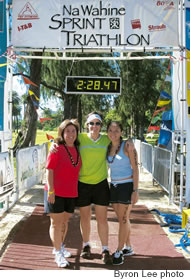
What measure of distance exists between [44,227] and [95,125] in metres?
2.55

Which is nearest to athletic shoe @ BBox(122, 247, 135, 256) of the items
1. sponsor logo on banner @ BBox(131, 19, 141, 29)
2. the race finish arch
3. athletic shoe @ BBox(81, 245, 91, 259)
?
athletic shoe @ BBox(81, 245, 91, 259)

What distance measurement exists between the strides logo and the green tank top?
380 cm

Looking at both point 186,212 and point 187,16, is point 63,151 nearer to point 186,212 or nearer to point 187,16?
point 186,212

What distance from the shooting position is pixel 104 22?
6496 mm

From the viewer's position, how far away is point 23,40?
261 inches

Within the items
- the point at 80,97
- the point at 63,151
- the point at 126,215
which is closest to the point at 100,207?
the point at 126,215

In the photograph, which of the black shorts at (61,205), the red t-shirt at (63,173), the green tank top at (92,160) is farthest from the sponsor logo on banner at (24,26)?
the black shorts at (61,205)

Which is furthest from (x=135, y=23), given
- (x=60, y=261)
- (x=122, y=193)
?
(x=60, y=261)

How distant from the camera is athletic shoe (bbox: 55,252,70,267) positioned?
152 inches

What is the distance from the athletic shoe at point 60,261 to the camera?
3857 mm

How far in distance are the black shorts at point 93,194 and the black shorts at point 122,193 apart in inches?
4.2

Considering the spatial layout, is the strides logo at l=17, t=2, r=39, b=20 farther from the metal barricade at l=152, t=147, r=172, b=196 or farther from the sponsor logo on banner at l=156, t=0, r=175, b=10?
the metal barricade at l=152, t=147, r=172, b=196

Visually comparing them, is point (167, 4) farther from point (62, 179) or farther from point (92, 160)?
point (62, 179)

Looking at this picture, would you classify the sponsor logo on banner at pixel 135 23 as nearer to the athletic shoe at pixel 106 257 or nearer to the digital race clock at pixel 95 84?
the digital race clock at pixel 95 84
